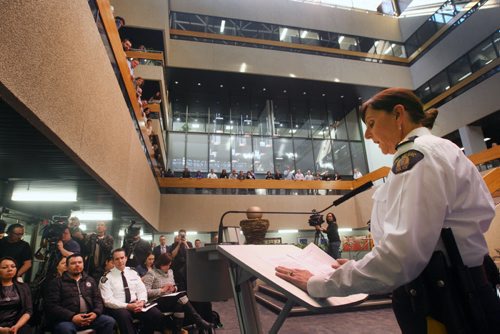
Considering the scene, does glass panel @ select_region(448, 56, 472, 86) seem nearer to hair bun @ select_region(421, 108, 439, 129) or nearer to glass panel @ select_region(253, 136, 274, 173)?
glass panel @ select_region(253, 136, 274, 173)

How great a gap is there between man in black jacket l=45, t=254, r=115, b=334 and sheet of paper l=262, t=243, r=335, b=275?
7.60ft

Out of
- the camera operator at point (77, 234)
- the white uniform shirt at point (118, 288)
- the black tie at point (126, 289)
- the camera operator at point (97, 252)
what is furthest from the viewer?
the camera operator at point (77, 234)

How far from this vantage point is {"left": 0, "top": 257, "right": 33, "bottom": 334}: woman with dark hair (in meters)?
2.39

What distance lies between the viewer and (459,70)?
10391 millimetres

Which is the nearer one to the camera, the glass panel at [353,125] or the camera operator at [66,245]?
the camera operator at [66,245]

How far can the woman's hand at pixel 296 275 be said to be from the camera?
0.85m

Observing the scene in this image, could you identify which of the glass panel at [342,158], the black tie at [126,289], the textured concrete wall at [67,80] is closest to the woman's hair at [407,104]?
the textured concrete wall at [67,80]

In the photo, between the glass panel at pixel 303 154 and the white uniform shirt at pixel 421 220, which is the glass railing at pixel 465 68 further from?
the white uniform shirt at pixel 421 220

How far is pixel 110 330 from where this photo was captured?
2666mm

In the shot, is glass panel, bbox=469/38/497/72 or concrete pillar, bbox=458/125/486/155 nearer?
glass panel, bbox=469/38/497/72

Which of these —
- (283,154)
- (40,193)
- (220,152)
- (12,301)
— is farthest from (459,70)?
(12,301)

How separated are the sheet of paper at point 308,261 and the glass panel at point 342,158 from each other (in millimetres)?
11918

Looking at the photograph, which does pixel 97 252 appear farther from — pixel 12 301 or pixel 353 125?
pixel 353 125

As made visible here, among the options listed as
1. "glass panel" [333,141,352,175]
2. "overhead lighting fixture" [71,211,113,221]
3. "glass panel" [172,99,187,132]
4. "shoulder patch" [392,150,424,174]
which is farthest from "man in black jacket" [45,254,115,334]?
"glass panel" [333,141,352,175]
